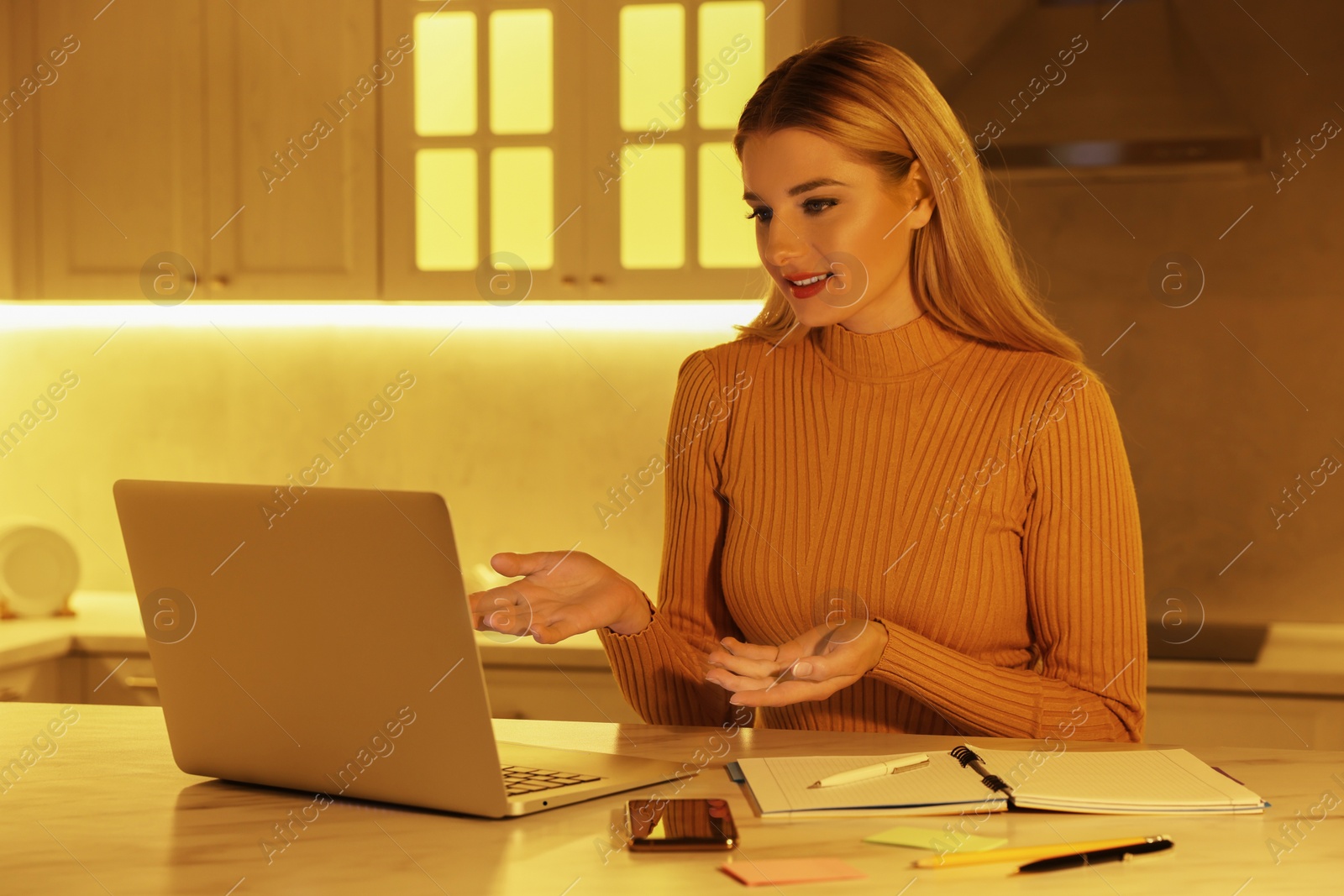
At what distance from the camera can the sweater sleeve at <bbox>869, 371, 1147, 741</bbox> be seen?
48.6 inches

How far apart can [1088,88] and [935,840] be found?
77.6 inches

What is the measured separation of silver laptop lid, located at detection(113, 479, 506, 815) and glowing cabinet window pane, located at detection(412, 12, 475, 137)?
6.37 feet

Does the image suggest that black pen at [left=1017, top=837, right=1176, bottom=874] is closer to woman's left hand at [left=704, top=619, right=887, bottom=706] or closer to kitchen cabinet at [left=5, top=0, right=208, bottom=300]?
woman's left hand at [left=704, top=619, right=887, bottom=706]

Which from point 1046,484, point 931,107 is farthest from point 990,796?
point 931,107

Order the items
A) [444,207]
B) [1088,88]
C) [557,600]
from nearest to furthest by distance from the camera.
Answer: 1. [557,600]
2. [1088,88]
3. [444,207]

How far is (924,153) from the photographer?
4.63 ft

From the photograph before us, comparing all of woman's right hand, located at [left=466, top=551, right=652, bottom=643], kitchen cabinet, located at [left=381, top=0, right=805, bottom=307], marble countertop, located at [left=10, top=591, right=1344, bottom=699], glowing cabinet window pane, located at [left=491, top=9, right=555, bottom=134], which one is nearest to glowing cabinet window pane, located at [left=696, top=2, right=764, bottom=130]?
kitchen cabinet, located at [left=381, top=0, right=805, bottom=307]

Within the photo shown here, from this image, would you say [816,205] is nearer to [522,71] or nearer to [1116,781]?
[1116,781]

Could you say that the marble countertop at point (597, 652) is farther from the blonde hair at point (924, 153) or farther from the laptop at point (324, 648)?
the laptop at point (324, 648)

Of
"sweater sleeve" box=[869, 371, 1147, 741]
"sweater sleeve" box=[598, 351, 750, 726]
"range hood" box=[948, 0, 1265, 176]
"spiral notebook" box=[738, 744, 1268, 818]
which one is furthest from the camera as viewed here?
"range hood" box=[948, 0, 1265, 176]

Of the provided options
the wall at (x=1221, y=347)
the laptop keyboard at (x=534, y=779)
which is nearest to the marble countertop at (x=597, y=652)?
the wall at (x=1221, y=347)

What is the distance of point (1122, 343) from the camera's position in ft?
8.28

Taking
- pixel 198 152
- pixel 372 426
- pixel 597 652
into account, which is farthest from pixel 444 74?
pixel 597 652

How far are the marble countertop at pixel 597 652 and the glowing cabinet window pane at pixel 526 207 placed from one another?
0.78 m
